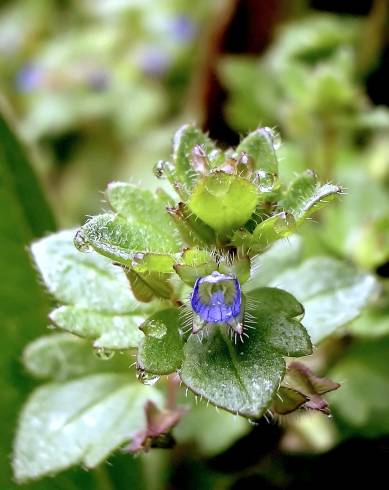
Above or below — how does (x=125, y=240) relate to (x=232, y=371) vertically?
above

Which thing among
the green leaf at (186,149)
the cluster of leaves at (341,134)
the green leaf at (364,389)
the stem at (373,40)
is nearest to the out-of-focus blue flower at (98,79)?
the cluster of leaves at (341,134)

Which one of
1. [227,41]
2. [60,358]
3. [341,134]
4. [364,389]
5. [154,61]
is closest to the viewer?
[60,358]

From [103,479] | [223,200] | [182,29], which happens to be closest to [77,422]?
[103,479]

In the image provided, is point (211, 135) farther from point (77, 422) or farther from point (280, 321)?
point (280, 321)

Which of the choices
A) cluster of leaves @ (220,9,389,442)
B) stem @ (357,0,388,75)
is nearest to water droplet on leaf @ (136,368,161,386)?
cluster of leaves @ (220,9,389,442)

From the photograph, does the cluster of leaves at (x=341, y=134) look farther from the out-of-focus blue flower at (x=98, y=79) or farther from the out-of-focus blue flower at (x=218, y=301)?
the out-of-focus blue flower at (x=98, y=79)

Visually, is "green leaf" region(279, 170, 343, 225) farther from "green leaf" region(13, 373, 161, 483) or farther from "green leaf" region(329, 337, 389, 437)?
"green leaf" region(329, 337, 389, 437)
